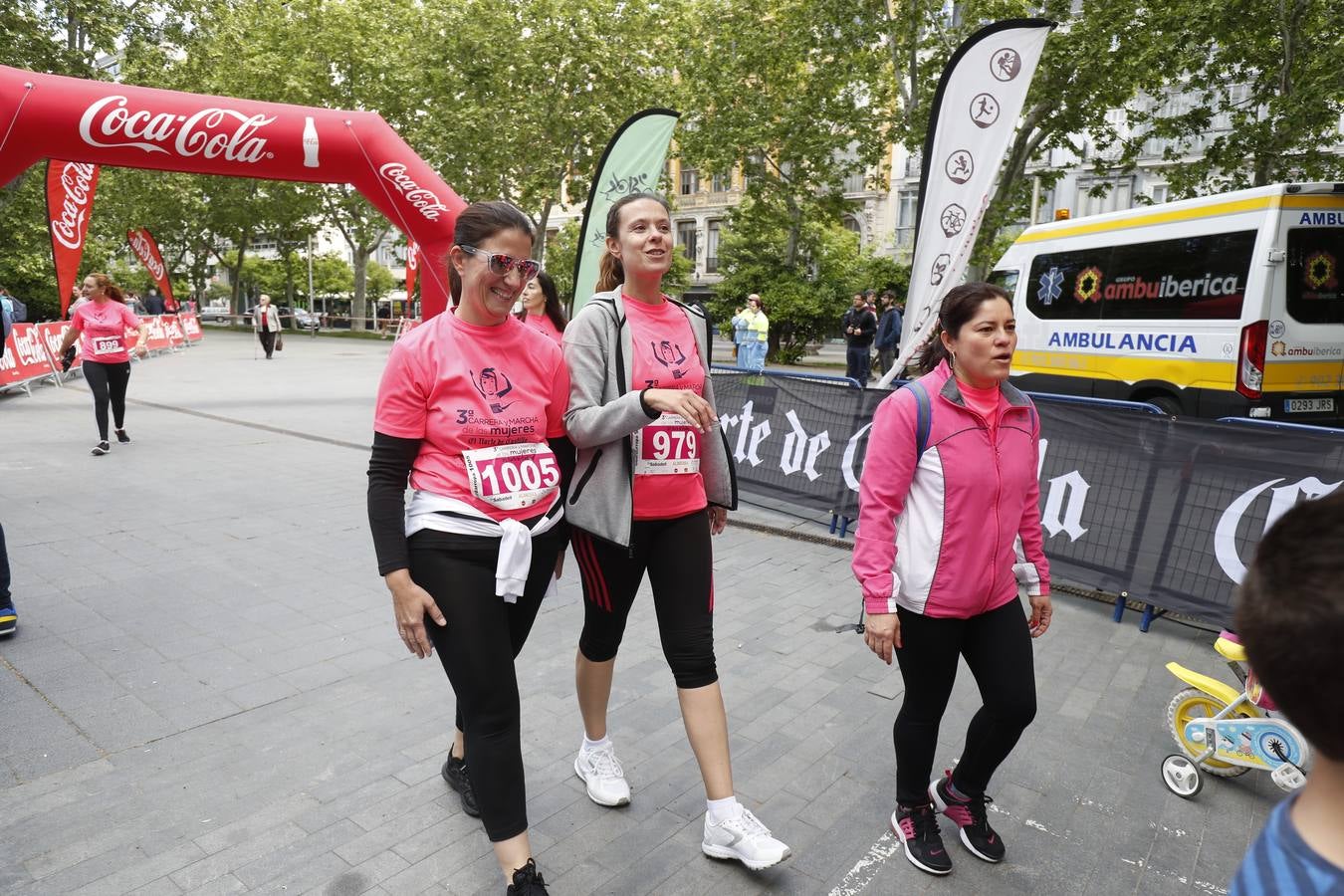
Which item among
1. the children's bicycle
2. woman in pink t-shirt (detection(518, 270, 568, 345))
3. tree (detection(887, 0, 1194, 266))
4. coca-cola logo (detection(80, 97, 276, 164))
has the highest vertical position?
tree (detection(887, 0, 1194, 266))

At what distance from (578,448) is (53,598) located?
13.1ft

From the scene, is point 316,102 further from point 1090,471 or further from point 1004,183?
point 1090,471

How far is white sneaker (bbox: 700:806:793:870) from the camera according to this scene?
257 cm

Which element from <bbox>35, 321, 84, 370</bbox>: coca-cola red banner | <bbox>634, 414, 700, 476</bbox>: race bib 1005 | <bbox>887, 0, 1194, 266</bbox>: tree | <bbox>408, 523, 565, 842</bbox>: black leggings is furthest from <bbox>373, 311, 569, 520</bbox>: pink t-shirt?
<bbox>35, 321, 84, 370</bbox>: coca-cola red banner

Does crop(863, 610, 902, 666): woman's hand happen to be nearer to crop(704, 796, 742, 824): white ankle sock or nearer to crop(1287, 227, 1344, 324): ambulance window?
crop(704, 796, 742, 824): white ankle sock

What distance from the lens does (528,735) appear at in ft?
11.4

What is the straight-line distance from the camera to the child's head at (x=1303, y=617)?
93cm

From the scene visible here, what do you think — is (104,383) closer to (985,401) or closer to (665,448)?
(665,448)

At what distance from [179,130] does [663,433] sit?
737cm

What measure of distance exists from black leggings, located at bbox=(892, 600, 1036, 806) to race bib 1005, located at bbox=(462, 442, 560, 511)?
44.7 inches

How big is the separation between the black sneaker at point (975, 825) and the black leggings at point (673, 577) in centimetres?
90

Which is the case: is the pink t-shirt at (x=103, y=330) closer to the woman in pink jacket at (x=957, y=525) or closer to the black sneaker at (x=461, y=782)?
the black sneaker at (x=461, y=782)

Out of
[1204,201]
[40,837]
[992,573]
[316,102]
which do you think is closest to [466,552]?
[992,573]

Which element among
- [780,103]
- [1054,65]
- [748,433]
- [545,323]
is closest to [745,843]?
[545,323]
